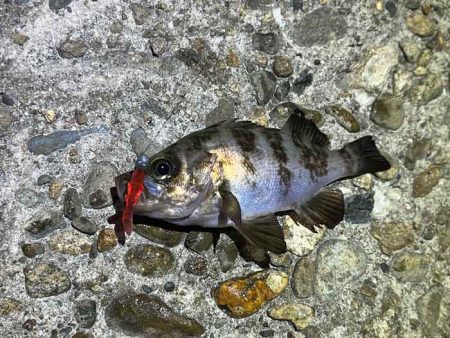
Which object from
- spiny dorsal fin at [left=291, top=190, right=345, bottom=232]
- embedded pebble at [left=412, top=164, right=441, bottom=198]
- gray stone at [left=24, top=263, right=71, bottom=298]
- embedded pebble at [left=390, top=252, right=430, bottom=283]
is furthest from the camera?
embedded pebble at [left=412, top=164, right=441, bottom=198]

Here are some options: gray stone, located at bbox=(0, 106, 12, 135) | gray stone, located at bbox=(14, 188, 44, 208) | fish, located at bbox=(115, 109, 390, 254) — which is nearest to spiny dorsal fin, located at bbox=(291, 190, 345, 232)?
fish, located at bbox=(115, 109, 390, 254)

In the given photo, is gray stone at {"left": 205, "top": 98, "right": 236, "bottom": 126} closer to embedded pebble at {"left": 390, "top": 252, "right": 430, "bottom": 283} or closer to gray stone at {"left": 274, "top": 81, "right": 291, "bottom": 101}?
gray stone at {"left": 274, "top": 81, "right": 291, "bottom": 101}

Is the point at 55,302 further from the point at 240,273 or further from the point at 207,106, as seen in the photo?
the point at 207,106

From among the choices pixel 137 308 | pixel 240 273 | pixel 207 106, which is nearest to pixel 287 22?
pixel 207 106

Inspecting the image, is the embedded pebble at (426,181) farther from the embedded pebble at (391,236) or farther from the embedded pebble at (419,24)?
the embedded pebble at (419,24)

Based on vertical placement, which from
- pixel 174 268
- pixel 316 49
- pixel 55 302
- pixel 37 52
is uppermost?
pixel 316 49

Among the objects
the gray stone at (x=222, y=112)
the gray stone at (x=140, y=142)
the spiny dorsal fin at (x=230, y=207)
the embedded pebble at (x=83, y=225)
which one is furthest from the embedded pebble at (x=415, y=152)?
the embedded pebble at (x=83, y=225)
